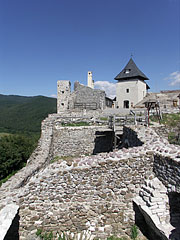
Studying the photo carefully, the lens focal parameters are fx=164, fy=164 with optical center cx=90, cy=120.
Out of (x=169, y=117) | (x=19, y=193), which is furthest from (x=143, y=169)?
(x=169, y=117)

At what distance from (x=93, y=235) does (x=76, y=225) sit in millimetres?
603

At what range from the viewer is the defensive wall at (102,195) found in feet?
16.1

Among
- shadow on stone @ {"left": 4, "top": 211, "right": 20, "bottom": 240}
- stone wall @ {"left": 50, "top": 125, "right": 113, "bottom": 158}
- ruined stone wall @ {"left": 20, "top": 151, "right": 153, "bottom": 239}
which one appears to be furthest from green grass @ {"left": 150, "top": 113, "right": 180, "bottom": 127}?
shadow on stone @ {"left": 4, "top": 211, "right": 20, "bottom": 240}

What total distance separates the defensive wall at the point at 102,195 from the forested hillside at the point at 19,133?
1474cm

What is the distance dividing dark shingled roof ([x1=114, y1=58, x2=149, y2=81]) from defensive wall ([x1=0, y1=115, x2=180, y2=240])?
24834 millimetres

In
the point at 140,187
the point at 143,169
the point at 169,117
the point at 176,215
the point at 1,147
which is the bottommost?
the point at 1,147

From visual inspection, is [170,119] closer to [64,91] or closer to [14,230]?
[64,91]

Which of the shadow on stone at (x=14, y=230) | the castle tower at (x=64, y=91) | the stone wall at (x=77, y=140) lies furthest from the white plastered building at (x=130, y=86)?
the shadow on stone at (x=14, y=230)

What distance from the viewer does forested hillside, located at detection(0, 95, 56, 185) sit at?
21.5m

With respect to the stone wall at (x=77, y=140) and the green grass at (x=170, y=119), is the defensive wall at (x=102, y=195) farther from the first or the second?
Result: the green grass at (x=170, y=119)

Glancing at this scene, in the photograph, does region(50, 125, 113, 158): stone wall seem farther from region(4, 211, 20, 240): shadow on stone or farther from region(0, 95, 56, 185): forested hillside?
region(0, 95, 56, 185): forested hillside

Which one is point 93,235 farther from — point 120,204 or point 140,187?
point 140,187

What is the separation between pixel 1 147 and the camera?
21891mm

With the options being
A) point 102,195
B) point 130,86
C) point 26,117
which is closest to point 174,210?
point 102,195
